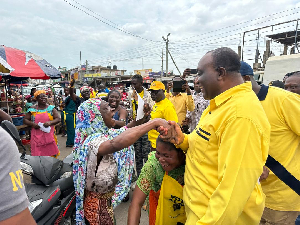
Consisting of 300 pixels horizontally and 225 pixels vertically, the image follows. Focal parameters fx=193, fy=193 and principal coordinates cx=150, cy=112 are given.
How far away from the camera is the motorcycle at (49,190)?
211 centimetres

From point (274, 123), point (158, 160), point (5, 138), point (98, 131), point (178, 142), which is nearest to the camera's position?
point (5, 138)

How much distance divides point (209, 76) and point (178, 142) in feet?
1.75

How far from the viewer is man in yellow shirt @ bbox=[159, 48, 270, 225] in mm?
964

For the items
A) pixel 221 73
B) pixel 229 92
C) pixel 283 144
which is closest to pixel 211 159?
pixel 229 92

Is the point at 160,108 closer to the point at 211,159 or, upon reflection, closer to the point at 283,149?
the point at 283,149

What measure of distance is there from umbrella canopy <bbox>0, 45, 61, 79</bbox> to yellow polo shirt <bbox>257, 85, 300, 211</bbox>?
18.8 ft

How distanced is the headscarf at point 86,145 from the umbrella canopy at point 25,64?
13.6ft

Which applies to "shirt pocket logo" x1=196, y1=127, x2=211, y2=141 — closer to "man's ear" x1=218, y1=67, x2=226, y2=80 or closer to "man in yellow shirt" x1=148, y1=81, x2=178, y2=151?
"man's ear" x1=218, y1=67, x2=226, y2=80

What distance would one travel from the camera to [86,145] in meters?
1.88

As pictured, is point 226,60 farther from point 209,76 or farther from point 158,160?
point 158,160

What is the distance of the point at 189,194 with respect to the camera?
1251 millimetres

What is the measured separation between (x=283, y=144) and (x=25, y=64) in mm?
6308

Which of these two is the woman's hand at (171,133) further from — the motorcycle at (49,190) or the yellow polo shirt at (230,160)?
the motorcycle at (49,190)

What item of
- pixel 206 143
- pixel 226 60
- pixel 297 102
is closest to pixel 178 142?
pixel 206 143
